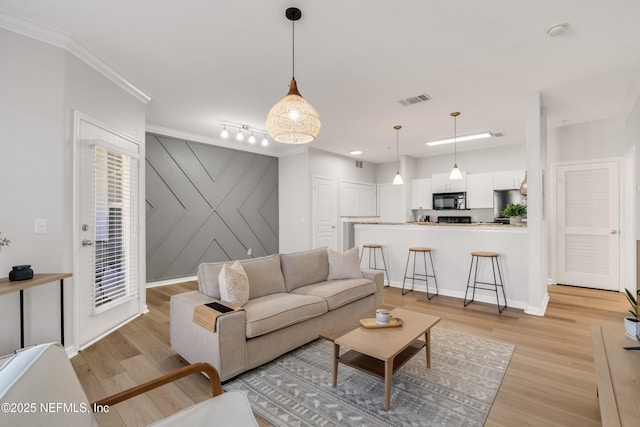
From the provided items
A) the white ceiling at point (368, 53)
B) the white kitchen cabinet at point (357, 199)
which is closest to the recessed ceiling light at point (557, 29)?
the white ceiling at point (368, 53)

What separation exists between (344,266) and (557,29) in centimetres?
303

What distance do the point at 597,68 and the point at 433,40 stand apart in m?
1.96

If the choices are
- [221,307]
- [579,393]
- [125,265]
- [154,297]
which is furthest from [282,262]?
[579,393]

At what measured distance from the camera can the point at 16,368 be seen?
0.93 metres

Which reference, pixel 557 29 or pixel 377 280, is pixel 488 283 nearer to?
pixel 377 280

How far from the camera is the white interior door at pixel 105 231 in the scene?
114 inches

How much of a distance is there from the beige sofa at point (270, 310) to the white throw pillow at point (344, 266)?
0.21 feet

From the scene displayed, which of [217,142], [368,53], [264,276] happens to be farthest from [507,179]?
[217,142]

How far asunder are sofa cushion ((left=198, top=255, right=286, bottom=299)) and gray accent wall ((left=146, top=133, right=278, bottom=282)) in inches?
114

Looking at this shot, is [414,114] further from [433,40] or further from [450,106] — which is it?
[433,40]

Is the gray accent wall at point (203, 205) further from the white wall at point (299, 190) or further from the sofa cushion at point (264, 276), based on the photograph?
the sofa cushion at point (264, 276)

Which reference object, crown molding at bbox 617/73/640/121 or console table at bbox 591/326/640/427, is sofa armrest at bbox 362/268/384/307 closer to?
console table at bbox 591/326/640/427

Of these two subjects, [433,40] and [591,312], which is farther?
[591,312]

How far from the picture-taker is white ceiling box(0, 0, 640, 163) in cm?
228
